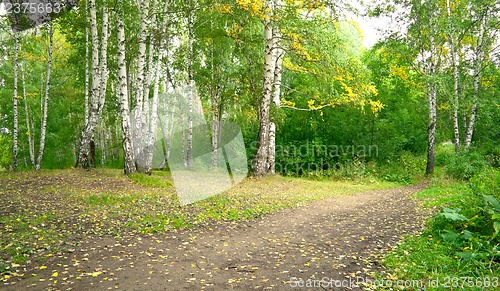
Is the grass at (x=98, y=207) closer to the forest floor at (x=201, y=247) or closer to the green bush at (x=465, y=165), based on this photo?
the forest floor at (x=201, y=247)

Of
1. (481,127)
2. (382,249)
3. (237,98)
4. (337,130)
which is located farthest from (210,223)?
(481,127)

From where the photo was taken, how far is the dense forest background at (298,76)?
554 inches

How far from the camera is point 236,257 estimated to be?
559 centimetres

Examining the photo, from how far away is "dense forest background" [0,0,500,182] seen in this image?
1406 centimetres

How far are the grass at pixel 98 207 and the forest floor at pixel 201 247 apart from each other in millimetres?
40

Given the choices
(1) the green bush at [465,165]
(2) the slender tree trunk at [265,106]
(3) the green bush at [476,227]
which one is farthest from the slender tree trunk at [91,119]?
(1) the green bush at [465,165]

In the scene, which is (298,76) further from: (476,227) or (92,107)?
(476,227)

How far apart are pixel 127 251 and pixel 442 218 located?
243 inches

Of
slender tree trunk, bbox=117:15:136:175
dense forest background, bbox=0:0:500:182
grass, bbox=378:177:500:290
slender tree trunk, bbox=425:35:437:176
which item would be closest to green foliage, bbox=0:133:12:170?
dense forest background, bbox=0:0:500:182

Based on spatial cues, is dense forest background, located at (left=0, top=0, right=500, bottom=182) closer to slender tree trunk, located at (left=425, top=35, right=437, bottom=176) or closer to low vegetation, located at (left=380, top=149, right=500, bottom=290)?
slender tree trunk, located at (left=425, top=35, right=437, bottom=176)

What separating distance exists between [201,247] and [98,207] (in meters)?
3.64

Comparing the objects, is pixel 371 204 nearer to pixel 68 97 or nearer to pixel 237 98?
pixel 237 98

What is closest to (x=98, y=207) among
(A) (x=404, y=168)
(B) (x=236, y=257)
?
(B) (x=236, y=257)

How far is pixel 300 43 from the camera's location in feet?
46.6
